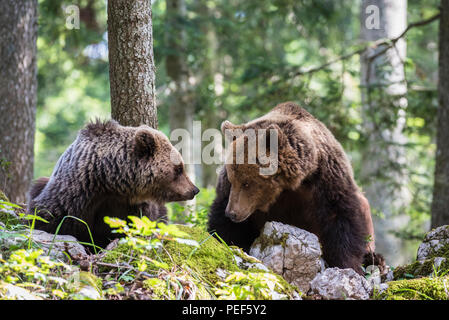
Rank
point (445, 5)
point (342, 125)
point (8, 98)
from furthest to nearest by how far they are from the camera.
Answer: point (342, 125) < point (445, 5) < point (8, 98)

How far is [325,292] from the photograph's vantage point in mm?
3822

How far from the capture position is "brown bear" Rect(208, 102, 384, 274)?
5.09m

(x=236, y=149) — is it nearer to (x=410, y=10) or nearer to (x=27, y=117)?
(x=27, y=117)

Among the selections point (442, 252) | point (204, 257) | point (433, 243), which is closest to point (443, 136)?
point (433, 243)

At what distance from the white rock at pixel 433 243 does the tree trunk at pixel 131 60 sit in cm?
351

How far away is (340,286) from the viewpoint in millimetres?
3785

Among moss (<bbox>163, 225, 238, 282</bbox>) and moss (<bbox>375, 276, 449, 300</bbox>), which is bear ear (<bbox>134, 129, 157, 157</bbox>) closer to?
moss (<bbox>163, 225, 238, 282</bbox>)

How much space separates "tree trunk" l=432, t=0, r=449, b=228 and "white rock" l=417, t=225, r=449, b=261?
3.21 metres

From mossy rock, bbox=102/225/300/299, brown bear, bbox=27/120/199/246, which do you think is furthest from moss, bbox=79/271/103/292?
brown bear, bbox=27/120/199/246

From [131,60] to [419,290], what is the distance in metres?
3.90

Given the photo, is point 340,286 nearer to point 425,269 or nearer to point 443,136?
point 425,269

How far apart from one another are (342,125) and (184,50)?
452cm

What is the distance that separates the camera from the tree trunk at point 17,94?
7328 mm
